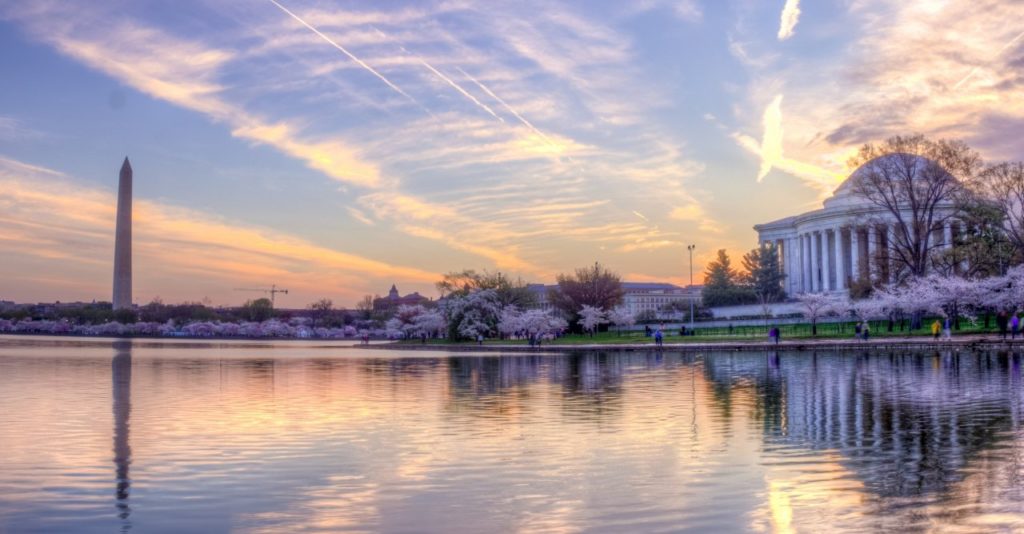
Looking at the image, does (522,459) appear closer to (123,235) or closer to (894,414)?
(894,414)

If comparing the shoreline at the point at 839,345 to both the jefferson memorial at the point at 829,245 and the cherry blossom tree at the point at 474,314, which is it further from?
the jefferson memorial at the point at 829,245

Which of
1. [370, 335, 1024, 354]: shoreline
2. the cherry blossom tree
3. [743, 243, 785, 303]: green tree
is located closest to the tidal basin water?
[370, 335, 1024, 354]: shoreline

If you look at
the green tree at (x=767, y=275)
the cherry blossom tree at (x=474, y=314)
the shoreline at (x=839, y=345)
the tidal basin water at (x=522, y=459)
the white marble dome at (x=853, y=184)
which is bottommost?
the tidal basin water at (x=522, y=459)

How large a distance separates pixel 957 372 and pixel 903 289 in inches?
1294

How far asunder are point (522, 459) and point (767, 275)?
103 metres

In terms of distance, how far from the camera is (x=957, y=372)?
1303 inches

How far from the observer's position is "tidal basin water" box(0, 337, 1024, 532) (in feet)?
34.3

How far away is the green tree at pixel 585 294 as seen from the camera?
107m

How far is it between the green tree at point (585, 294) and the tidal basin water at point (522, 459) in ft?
256

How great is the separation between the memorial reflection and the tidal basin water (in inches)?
2.9

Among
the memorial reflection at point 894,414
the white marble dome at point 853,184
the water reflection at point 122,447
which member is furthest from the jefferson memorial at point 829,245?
the water reflection at point 122,447

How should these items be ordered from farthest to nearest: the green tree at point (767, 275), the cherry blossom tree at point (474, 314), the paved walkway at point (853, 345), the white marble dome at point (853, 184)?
the green tree at point (767, 275) < the cherry blossom tree at point (474, 314) < the white marble dome at point (853, 184) < the paved walkway at point (853, 345)

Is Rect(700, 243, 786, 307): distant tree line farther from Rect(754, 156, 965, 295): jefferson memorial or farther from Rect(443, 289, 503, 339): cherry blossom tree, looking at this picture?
Rect(443, 289, 503, 339): cherry blossom tree

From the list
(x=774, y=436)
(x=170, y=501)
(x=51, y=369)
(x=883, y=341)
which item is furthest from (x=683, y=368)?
(x=170, y=501)
